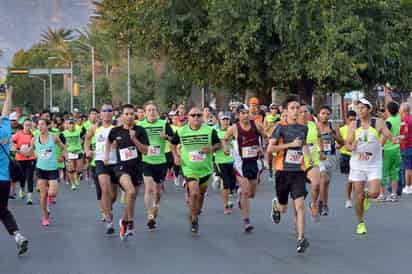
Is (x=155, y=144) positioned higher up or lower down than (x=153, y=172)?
higher up

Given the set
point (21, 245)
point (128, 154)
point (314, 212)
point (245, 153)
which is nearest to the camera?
point (21, 245)

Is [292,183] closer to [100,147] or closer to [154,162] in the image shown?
[100,147]

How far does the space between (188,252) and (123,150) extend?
2321mm

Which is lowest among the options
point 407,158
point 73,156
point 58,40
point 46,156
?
point 73,156

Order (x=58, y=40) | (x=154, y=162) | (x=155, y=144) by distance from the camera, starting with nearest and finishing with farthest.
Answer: (x=154, y=162)
(x=155, y=144)
(x=58, y=40)

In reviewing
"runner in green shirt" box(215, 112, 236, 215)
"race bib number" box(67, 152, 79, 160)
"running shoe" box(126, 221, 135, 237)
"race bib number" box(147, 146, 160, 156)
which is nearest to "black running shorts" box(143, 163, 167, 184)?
"race bib number" box(147, 146, 160, 156)

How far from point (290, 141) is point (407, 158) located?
8909mm

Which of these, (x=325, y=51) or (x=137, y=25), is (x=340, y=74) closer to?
(x=325, y=51)

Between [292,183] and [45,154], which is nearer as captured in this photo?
[292,183]

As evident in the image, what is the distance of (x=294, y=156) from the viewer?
39.5 ft

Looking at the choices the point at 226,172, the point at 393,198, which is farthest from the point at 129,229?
the point at 393,198

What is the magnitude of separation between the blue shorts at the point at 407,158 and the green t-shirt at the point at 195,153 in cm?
746

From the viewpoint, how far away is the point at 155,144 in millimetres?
15633

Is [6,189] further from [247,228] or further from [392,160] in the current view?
[392,160]
